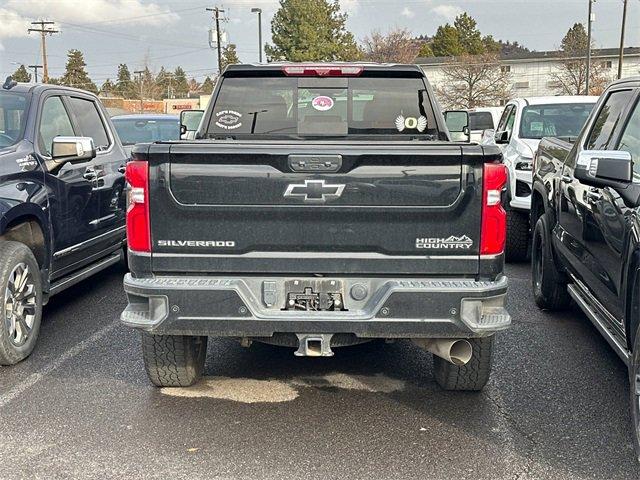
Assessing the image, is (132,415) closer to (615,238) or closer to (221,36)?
(615,238)

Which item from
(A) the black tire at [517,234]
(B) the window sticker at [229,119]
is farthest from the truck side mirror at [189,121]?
(A) the black tire at [517,234]

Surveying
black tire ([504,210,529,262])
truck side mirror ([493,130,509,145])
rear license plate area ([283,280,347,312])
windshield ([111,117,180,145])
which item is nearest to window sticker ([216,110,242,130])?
rear license plate area ([283,280,347,312])

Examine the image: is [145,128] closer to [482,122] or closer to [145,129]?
[145,129]

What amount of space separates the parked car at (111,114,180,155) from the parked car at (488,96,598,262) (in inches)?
221

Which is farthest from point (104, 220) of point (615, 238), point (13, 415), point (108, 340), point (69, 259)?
point (615, 238)

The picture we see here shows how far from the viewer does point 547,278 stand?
6.02 meters

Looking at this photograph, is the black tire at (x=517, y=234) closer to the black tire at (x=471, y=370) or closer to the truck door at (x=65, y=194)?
the black tire at (x=471, y=370)

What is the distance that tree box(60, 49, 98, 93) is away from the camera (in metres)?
88.6

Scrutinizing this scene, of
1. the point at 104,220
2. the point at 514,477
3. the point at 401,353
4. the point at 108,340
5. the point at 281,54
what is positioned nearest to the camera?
the point at 514,477

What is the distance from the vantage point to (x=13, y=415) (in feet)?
13.2

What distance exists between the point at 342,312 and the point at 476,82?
5798cm

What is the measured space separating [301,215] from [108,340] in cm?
267

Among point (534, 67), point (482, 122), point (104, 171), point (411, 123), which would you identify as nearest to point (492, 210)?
point (411, 123)

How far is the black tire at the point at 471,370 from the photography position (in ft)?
13.2
